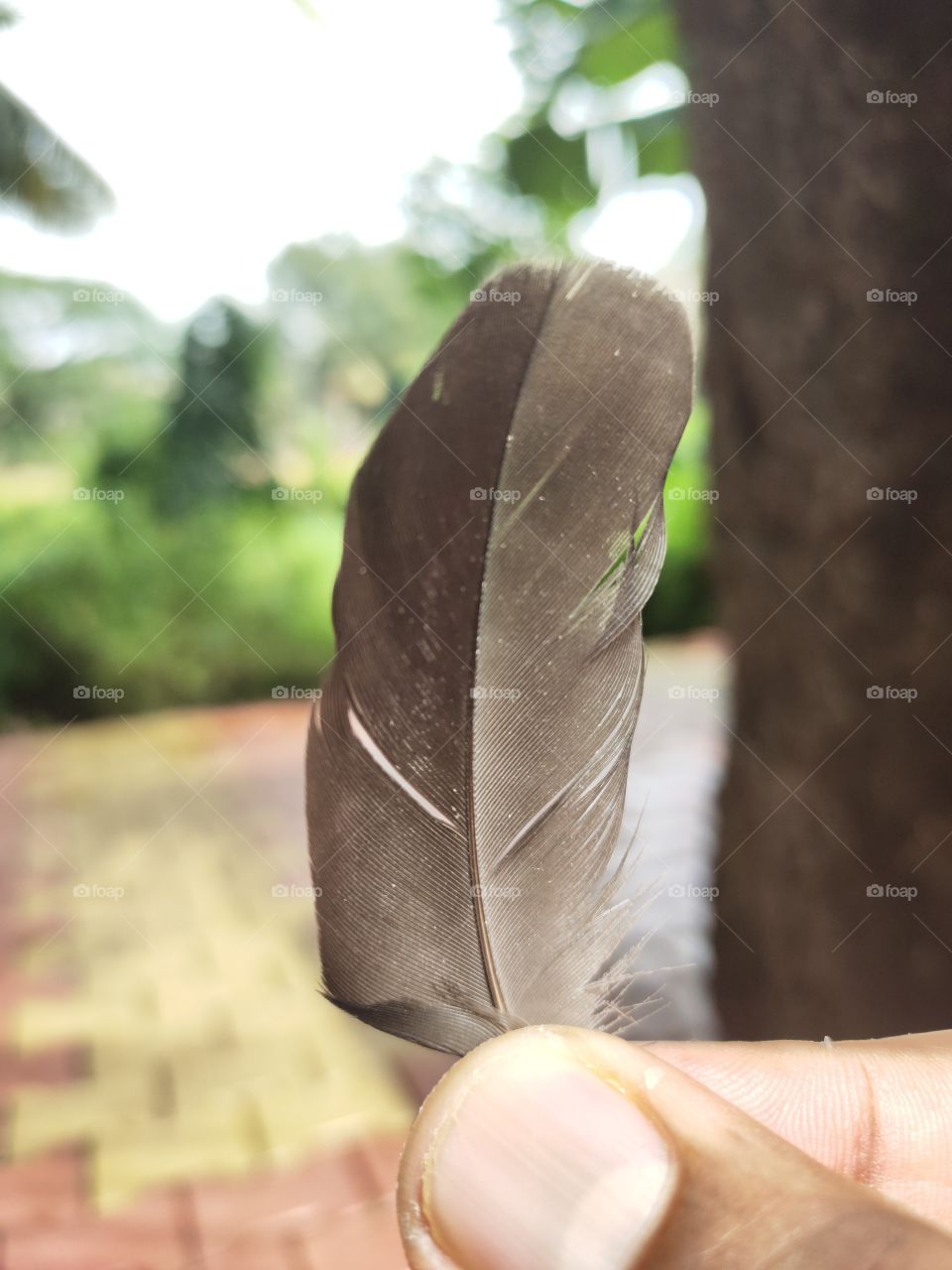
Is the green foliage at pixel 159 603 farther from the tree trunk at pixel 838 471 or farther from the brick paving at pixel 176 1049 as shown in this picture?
the tree trunk at pixel 838 471

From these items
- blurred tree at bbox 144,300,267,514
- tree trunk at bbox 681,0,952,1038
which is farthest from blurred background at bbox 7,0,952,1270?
blurred tree at bbox 144,300,267,514

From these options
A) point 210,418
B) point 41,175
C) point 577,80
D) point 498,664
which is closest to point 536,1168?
point 498,664

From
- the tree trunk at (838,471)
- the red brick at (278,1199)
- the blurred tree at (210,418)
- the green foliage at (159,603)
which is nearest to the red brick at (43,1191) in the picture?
the red brick at (278,1199)

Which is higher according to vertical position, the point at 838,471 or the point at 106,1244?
the point at 838,471

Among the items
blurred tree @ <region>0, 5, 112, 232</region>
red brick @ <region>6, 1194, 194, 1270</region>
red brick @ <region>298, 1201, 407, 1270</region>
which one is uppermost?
blurred tree @ <region>0, 5, 112, 232</region>

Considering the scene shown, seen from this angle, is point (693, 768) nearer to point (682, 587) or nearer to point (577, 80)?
point (682, 587)

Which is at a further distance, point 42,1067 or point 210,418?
point 210,418

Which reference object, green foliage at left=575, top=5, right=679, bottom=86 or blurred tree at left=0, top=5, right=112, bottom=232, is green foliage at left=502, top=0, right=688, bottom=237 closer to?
green foliage at left=575, top=5, right=679, bottom=86
